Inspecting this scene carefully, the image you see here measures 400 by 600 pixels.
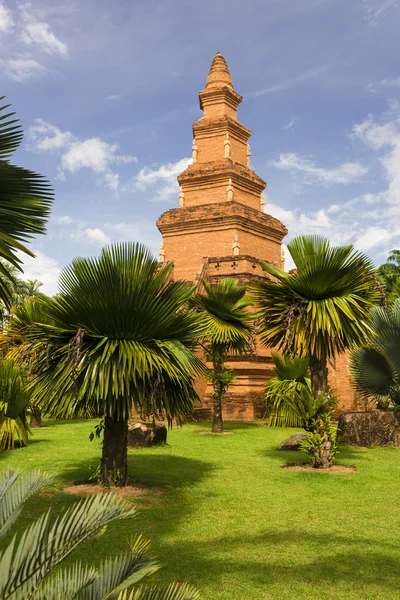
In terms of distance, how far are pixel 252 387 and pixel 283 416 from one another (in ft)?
7.65

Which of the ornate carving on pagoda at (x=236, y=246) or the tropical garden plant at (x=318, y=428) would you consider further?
the ornate carving on pagoda at (x=236, y=246)

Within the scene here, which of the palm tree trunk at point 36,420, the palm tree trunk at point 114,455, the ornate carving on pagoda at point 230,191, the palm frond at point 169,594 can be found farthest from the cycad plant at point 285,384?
the palm frond at point 169,594

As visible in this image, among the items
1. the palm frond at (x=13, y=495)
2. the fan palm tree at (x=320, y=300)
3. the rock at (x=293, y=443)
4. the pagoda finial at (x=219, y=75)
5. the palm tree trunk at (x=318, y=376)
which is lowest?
the rock at (x=293, y=443)

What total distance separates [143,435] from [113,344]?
19.0 feet

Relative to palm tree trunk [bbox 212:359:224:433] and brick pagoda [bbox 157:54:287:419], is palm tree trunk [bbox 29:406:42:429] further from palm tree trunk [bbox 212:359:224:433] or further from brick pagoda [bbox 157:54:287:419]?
brick pagoda [bbox 157:54:287:419]

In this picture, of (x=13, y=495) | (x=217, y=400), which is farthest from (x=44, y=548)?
(x=217, y=400)

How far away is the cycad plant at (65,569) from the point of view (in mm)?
1896

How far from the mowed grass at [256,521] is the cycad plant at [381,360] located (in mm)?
2288

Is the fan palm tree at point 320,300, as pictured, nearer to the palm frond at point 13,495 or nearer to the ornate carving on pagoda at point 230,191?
the palm frond at point 13,495

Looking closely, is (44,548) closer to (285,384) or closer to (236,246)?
(285,384)

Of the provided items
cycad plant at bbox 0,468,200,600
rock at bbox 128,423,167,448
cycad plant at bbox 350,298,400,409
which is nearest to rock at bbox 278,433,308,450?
cycad plant at bbox 350,298,400,409

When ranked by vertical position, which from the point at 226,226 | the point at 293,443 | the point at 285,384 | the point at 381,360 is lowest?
the point at 293,443

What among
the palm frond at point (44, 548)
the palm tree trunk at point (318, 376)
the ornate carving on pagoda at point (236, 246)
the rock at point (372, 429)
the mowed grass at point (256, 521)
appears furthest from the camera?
the ornate carving on pagoda at point (236, 246)

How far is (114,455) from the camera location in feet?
24.7
